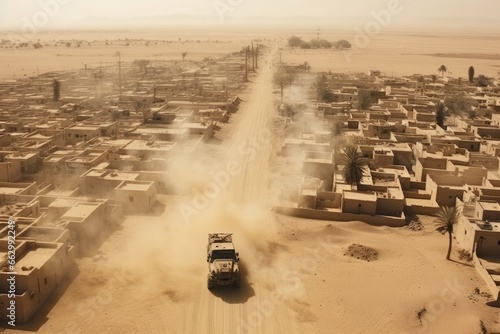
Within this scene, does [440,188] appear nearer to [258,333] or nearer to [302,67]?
[258,333]

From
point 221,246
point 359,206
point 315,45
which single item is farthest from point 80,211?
point 315,45

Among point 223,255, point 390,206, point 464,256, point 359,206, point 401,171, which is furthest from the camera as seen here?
point 401,171

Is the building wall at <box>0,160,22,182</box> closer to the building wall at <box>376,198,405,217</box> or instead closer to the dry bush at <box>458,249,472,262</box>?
the building wall at <box>376,198,405,217</box>

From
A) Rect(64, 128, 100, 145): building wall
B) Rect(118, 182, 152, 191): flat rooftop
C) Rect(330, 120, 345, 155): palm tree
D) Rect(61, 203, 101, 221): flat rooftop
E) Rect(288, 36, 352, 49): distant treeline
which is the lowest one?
Rect(61, 203, 101, 221): flat rooftop

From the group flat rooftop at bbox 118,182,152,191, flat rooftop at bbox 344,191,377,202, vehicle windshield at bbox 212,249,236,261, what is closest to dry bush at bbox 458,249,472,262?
flat rooftop at bbox 344,191,377,202

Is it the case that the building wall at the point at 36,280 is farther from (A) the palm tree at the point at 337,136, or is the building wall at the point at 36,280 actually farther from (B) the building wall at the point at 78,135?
(A) the palm tree at the point at 337,136

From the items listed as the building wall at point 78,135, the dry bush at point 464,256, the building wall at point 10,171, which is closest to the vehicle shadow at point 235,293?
the dry bush at point 464,256

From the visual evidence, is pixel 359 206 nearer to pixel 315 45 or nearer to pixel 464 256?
pixel 464 256
